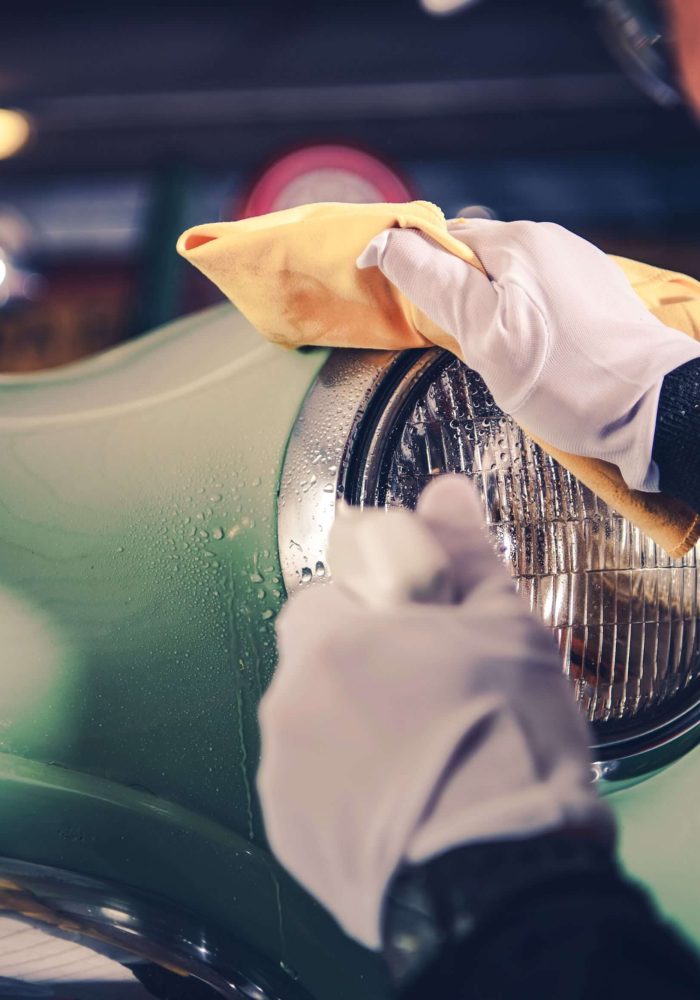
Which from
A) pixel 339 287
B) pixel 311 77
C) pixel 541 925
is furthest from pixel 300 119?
pixel 541 925

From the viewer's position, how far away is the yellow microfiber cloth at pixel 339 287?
1.90 feet

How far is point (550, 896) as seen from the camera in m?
0.38

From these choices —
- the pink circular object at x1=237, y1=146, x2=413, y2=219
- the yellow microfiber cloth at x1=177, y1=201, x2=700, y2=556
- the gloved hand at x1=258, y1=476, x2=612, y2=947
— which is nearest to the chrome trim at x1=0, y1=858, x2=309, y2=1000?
the gloved hand at x1=258, y1=476, x2=612, y2=947

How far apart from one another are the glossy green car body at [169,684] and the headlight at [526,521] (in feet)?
0.08

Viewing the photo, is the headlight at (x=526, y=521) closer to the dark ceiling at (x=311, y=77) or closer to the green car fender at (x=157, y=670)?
the green car fender at (x=157, y=670)

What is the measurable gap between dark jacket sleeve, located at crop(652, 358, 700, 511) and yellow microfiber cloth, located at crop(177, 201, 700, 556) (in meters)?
0.03

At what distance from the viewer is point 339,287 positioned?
0.59 metres

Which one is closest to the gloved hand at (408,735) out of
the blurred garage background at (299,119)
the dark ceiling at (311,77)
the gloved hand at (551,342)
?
the gloved hand at (551,342)

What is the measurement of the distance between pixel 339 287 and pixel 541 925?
375 mm

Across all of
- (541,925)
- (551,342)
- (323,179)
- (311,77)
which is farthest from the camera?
(311,77)

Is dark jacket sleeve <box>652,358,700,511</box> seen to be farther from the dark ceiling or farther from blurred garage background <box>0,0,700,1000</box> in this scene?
the dark ceiling

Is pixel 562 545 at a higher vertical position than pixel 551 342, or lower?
lower

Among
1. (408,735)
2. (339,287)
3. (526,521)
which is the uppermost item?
(339,287)

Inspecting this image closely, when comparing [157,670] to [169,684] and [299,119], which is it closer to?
[169,684]
